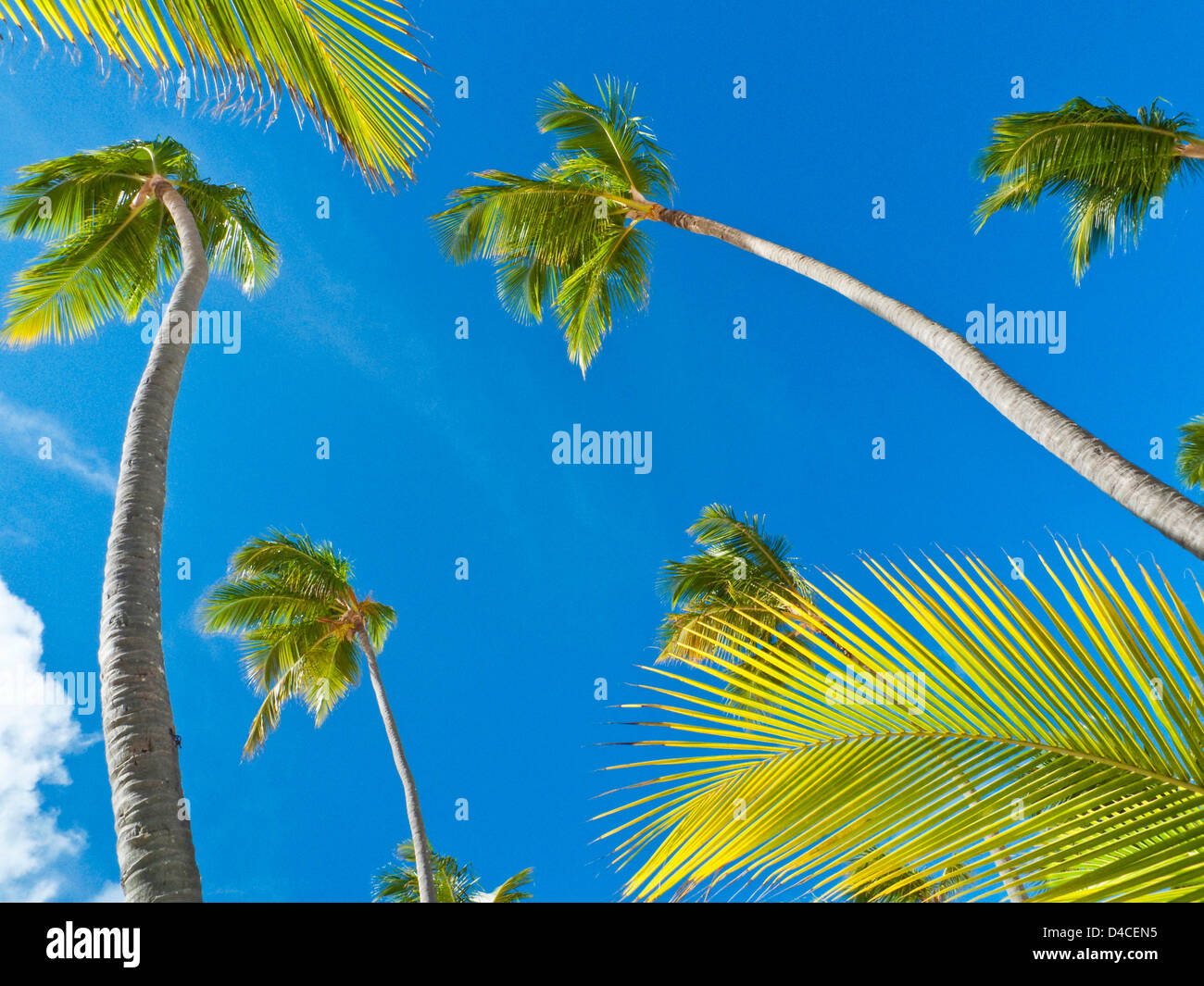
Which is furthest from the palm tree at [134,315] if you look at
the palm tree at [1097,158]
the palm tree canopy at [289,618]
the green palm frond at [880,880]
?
the palm tree at [1097,158]

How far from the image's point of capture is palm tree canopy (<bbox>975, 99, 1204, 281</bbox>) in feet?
25.2

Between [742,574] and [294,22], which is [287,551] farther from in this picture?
[294,22]

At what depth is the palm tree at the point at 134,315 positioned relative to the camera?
3.01 metres

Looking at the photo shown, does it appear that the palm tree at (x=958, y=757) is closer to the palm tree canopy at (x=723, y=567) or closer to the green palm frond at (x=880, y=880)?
the green palm frond at (x=880, y=880)

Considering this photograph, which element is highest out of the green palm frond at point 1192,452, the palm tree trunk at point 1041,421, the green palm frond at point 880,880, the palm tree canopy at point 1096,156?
the palm tree canopy at point 1096,156

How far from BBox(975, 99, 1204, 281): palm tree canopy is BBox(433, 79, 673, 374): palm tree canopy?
4.72 metres

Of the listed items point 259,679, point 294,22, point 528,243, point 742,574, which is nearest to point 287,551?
point 259,679

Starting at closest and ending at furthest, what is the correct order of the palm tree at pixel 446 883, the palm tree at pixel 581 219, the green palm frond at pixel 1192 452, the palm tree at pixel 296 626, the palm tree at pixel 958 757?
the palm tree at pixel 958 757
the palm tree at pixel 581 219
the palm tree at pixel 296 626
the green palm frond at pixel 1192 452
the palm tree at pixel 446 883

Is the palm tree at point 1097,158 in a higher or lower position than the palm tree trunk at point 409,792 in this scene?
higher

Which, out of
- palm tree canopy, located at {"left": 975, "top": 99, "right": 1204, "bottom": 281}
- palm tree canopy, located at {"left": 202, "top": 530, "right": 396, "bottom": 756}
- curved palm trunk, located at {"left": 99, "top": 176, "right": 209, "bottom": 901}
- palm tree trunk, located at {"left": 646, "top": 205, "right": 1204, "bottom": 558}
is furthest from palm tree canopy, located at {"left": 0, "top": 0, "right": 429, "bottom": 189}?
palm tree canopy, located at {"left": 202, "top": 530, "right": 396, "bottom": 756}

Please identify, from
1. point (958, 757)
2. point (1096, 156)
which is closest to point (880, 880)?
point (958, 757)

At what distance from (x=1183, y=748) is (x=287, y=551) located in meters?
14.2

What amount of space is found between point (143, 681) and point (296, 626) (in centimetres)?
1105

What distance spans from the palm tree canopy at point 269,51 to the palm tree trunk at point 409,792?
11928 mm
